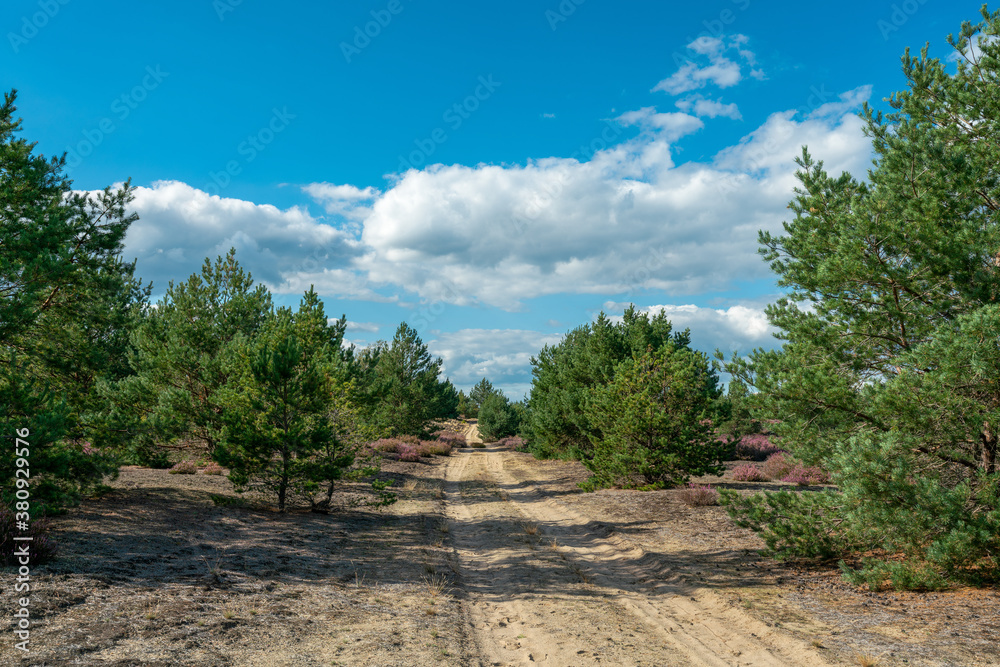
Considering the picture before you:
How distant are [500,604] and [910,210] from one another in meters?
7.89

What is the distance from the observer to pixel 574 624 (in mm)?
6422

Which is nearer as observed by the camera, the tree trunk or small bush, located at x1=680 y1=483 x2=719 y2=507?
the tree trunk

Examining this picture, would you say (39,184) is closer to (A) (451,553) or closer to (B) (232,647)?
(B) (232,647)

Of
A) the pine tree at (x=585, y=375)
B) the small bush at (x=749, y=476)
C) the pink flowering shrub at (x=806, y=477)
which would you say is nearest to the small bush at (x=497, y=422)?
the pine tree at (x=585, y=375)

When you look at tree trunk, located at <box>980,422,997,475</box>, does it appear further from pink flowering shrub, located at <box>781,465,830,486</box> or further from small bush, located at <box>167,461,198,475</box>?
small bush, located at <box>167,461,198,475</box>

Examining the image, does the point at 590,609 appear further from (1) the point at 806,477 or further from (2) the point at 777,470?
(2) the point at 777,470

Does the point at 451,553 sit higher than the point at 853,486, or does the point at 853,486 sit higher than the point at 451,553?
the point at 853,486

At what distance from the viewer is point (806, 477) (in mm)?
21094

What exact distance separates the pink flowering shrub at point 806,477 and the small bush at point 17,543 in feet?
74.8

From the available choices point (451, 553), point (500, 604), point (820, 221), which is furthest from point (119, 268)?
point (820, 221)

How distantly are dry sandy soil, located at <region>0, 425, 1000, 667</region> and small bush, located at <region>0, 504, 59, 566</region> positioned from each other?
0.25 m

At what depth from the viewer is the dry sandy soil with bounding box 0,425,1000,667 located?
17.4 ft

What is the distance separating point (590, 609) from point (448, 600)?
2058mm

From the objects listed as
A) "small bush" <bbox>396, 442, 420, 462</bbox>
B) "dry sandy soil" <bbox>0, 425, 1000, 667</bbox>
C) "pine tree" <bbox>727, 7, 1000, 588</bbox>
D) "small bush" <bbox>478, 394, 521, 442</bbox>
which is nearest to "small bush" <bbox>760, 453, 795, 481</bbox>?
"dry sandy soil" <bbox>0, 425, 1000, 667</bbox>
